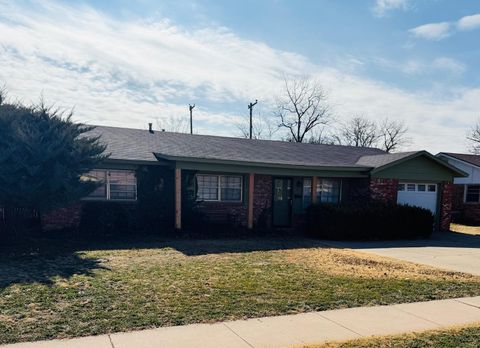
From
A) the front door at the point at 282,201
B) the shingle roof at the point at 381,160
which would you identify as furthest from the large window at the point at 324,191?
the shingle roof at the point at 381,160

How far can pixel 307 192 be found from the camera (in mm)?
16547

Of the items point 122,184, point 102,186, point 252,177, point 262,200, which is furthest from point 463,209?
point 102,186

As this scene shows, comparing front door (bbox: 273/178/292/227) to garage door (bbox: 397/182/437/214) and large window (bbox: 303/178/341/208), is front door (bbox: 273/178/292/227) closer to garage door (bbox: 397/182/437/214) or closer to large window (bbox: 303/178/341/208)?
large window (bbox: 303/178/341/208)

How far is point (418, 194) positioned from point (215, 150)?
908cm

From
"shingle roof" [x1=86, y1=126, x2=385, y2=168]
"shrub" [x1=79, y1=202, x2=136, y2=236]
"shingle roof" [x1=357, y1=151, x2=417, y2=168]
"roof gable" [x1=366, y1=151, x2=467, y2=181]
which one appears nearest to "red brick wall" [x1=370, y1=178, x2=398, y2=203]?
"roof gable" [x1=366, y1=151, x2=467, y2=181]

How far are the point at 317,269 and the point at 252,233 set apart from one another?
5971 mm

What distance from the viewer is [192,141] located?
17.0 metres

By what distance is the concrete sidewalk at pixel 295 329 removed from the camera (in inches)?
170

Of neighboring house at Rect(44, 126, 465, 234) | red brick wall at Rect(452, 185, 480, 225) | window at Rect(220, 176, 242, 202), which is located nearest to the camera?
neighboring house at Rect(44, 126, 465, 234)

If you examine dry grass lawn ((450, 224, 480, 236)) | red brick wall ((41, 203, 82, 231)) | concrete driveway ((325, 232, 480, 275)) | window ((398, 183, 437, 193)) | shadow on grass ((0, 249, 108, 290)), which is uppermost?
window ((398, 183, 437, 193))

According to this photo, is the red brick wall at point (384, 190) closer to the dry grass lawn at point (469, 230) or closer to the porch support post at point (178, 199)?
the dry grass lawn at point (469, 230)

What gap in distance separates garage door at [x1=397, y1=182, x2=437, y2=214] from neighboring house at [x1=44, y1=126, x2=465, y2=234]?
4 centimetres

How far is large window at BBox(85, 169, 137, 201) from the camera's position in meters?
13.5

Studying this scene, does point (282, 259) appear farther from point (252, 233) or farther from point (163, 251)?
point (252, 233)
